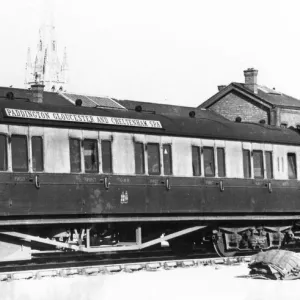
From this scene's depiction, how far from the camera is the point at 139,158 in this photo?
2219 cm

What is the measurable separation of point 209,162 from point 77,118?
4669 millimetres

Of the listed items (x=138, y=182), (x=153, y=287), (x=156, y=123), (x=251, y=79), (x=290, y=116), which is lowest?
(x=153, y=287)

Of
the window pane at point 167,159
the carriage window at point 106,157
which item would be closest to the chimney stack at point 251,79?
the window pane at point 167,159

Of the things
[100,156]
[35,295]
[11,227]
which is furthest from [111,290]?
[100,156]

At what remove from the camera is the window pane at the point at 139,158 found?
870 inches

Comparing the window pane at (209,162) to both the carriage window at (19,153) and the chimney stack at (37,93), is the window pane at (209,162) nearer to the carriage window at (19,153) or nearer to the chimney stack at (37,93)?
the carriage window at (19,153)

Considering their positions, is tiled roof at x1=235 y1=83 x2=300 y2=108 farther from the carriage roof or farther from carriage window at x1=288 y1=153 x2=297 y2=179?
the carriage roof

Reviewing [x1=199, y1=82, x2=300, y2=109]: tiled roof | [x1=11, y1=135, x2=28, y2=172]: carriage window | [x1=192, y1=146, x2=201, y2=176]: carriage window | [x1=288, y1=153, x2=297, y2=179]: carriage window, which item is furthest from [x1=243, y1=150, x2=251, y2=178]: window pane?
[x1=199, y1=82, x2=300, y2=109]: tiled roof

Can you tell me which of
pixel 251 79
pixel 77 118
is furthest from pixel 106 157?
pixel 251 79

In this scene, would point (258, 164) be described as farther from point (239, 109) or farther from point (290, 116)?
point (239, 109)

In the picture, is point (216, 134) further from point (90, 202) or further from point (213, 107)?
point (213, 107)

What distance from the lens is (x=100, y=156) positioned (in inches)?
837

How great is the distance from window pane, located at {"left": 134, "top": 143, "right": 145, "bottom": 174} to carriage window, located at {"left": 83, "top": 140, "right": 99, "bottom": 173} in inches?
52.0

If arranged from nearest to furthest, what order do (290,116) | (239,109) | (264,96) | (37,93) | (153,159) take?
(153,159) < (37,93) < (290,116) < (264,96) < (239,109)
